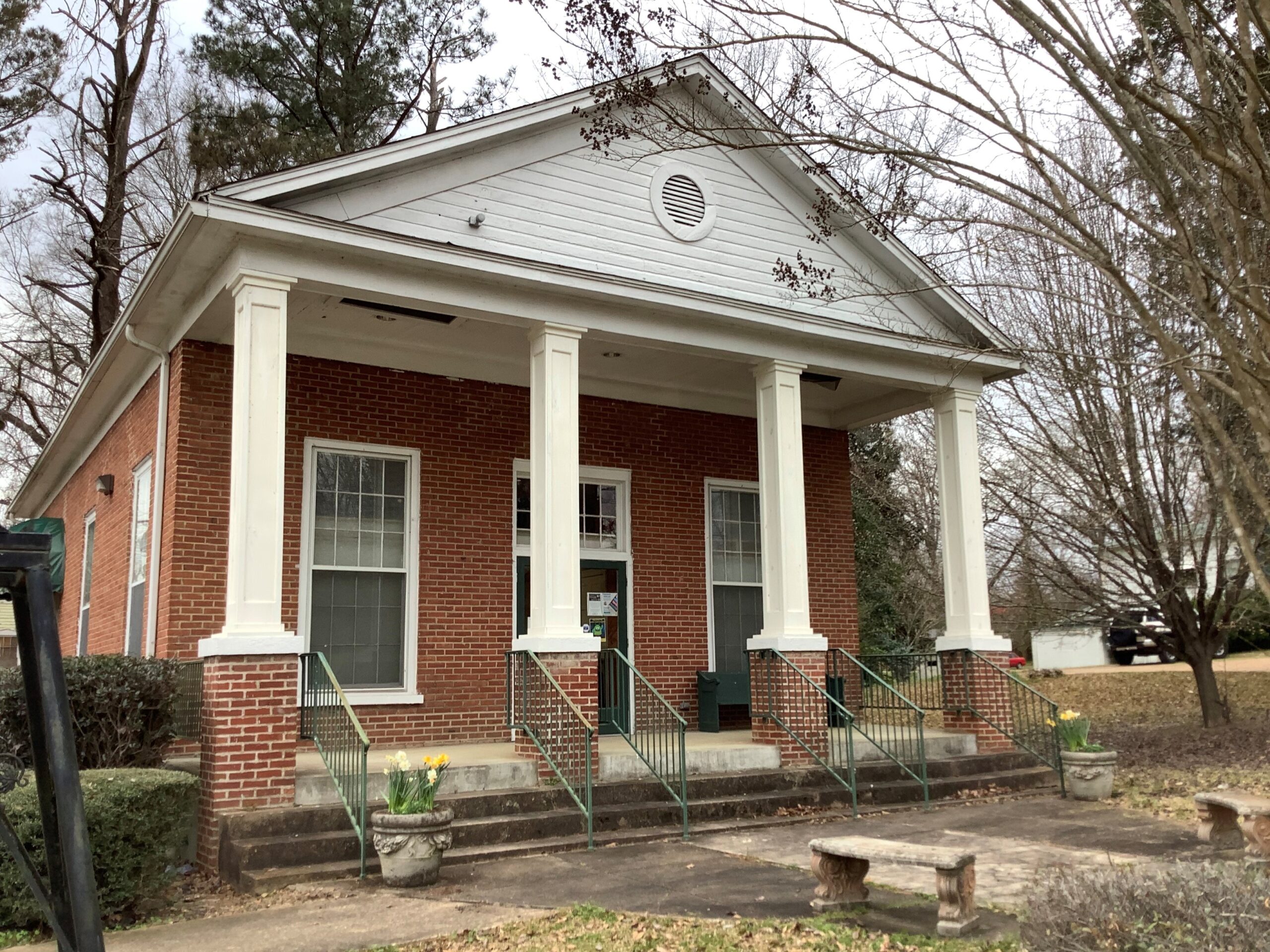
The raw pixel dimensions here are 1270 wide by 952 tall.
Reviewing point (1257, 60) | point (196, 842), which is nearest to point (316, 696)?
point (196, 842)

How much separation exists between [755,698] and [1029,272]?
7.48 m

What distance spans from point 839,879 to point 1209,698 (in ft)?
38.0

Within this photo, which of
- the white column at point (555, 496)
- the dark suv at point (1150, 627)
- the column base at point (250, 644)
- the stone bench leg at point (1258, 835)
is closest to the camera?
the stone bench leg at point (1258, 835)

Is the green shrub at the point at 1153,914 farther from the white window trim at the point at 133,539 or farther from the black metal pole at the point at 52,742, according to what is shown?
the white window trim at the point at 133,539

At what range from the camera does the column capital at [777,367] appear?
11.7 meters

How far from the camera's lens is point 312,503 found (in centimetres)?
1114

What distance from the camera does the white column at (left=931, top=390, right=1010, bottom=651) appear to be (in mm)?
12508

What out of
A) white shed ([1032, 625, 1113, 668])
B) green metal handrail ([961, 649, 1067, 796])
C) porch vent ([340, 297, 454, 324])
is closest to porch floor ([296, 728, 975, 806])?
green metal handrail ([961, 649, 1067, 796])

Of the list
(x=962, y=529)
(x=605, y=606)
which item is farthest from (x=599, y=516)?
(x=962, y=529)

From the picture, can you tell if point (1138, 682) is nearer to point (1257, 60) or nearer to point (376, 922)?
point (1257, 60)

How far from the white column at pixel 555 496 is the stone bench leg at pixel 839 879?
365 cm

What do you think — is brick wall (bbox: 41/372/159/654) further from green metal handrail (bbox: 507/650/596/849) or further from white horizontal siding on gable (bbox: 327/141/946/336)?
green metal handrail (bbox: 507/650/596/849)

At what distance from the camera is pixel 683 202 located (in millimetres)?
11633

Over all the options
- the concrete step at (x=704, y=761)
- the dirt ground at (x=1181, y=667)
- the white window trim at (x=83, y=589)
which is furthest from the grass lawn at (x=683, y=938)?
the dirt ground at (x=1181, y=667)
